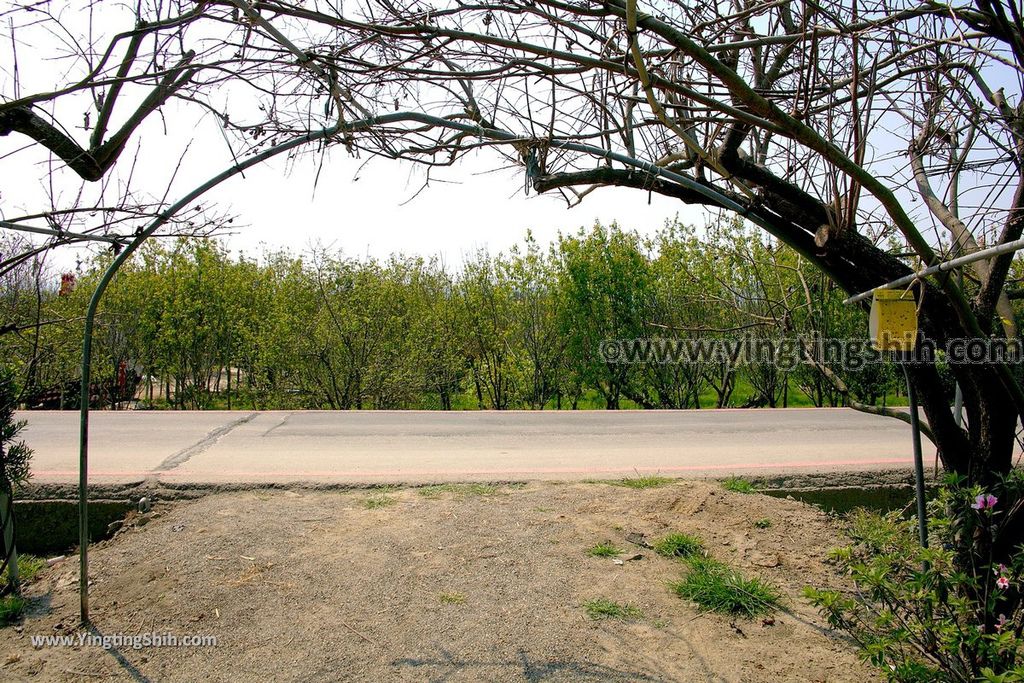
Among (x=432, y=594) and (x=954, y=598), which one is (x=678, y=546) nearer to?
(x=432, y=594)

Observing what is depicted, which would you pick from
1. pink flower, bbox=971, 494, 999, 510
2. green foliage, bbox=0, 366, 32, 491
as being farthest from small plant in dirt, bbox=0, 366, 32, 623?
pink flower, bbox=971, 494, 999, 510

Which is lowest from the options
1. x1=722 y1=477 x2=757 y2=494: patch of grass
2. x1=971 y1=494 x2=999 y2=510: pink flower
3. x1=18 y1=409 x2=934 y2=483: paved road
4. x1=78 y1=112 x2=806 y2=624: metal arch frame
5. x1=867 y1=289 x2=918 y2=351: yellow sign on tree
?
x1=722 y1=477 x2=757 y2=494: patch of grass

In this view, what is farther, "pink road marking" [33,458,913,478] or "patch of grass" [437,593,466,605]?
"pink road marking" [33,458,913,478]

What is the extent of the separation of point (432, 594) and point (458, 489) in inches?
88.5

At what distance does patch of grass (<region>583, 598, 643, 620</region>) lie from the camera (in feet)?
14.1

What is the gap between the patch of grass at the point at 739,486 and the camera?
681cm

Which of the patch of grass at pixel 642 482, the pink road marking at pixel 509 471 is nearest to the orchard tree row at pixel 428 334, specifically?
the pink road marking at pixel 509 471

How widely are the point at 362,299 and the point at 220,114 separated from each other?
11.7 m

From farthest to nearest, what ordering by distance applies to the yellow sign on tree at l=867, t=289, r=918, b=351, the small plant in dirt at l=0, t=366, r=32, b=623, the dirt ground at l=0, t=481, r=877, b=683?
the small plant in dirt at l=0, t=366, r=32, b=623, the dirt ground at l=0, t=481, r=877, b=683, the yellow sign on tree at l=867, t=289, r=918, b=351

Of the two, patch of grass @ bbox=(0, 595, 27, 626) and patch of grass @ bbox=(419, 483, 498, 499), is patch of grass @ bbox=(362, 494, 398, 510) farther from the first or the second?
patch of grass @ bbox=(0, 595, 27, 626)

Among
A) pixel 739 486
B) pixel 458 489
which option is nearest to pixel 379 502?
pixel 458 489

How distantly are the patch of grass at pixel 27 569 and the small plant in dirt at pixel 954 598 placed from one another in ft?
17.2

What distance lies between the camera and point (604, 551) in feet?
16.8

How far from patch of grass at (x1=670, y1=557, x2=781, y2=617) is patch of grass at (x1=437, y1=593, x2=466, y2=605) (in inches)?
55.1
